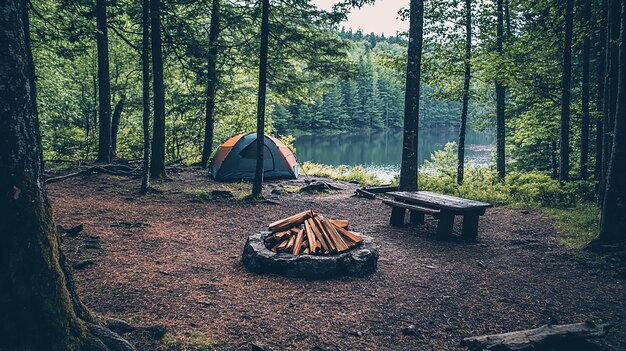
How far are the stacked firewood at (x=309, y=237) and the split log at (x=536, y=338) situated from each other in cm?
246

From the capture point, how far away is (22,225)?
103 inches

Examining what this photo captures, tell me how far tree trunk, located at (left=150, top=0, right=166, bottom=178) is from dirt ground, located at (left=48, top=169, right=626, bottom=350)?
13.0ft

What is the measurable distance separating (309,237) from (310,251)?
0.79 ft

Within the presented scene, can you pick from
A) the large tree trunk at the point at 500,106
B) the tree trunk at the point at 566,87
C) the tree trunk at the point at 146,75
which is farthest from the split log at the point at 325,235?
the large tree trunk at the point at 500,106

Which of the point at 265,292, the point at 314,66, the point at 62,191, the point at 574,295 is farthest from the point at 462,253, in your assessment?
the point at 62,191

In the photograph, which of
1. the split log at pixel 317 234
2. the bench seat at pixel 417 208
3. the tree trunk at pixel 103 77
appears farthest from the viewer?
the tree trunk at pixel 103 77

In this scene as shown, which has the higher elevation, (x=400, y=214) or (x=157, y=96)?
(x=157, y=96)

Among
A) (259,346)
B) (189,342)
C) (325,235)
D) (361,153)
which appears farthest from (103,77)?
(361,153)

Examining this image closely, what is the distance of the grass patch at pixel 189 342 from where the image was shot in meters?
3.61

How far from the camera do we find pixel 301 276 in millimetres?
5562

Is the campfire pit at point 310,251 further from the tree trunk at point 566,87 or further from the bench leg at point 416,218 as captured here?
the tree trunk at point 566,87

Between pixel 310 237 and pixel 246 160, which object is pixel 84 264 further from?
pixel 246 160

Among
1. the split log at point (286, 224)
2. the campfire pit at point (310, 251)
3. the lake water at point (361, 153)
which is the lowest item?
the campfire pit at point (310, 251)

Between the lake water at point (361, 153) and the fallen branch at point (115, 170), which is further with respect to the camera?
the lake water at point (361, 153)
